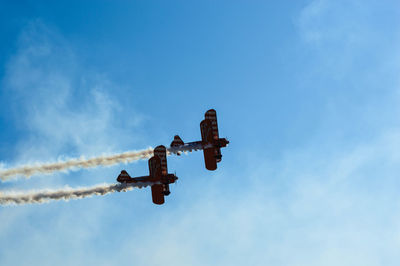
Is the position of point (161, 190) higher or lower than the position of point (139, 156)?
lower

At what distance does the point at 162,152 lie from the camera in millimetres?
63562

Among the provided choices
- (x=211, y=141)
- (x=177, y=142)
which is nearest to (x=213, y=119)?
(x=211, y=141)

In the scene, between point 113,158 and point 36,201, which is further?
point 113,158

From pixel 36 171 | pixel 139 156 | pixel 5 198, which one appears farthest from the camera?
pixel 139 156

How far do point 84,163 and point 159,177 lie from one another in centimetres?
821

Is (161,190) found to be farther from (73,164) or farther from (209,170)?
(73,164)

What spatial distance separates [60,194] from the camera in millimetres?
62719

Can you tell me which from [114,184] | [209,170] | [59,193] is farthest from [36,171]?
[209,170]

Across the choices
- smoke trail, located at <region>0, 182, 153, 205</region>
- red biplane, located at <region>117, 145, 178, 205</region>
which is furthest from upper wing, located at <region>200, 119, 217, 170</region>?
smoke trail, located at <region>0, 182, 153, 205</region>

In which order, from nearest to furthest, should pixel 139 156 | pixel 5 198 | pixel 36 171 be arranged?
pixel 5 198 → pixel 36 171 → pixel 139 156

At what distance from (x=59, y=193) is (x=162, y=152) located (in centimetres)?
1112

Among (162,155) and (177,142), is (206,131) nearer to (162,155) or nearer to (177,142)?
(177,142)

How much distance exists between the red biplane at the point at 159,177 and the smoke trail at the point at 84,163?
12.2 ft

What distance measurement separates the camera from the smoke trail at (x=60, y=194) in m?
58.8
